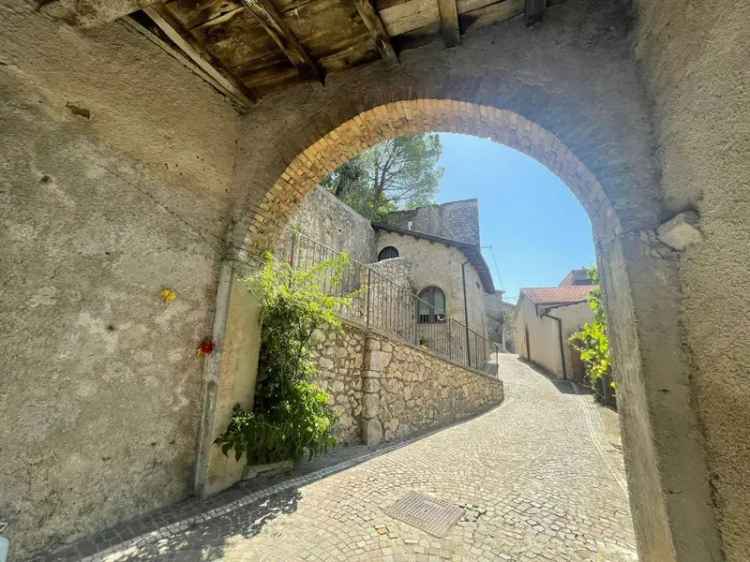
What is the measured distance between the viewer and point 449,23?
2.64 meters

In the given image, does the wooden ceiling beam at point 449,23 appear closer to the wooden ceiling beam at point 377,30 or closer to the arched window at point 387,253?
the wooden ceiling beam at point 377,30

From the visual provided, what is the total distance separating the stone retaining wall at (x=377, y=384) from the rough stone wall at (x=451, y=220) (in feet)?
37.0

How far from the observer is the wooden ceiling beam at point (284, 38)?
2.46 metres

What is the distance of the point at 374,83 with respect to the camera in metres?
3.10

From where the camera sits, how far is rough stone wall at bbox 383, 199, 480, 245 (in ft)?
56.5

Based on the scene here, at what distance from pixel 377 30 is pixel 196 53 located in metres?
1.64

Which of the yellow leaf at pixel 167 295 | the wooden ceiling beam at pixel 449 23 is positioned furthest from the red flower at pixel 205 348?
the wooden ceiling beam at pixel 449 23

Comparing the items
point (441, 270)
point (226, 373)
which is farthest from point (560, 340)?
point (226, 373)

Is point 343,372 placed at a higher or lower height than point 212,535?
higher

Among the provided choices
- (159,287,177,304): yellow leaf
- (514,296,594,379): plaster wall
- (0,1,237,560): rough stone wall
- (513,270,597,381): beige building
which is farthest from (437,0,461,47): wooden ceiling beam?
(514,296,594,379): plaster wall

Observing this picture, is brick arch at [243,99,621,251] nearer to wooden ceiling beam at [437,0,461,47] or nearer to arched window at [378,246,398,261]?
wooden ceiling beam at [437,0,461,47]

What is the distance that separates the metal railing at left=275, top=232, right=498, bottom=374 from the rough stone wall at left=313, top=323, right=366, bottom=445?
336mm

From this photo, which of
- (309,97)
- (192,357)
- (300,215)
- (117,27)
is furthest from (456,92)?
(300,215)

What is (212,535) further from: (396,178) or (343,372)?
(396,178)
